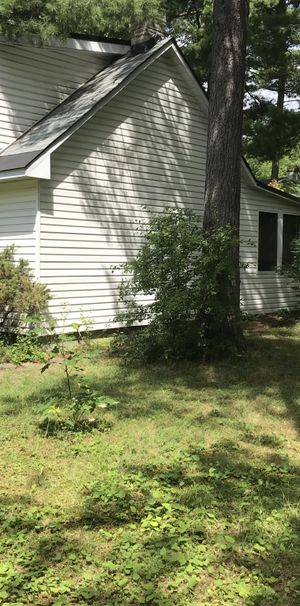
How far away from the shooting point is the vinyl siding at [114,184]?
9180mm

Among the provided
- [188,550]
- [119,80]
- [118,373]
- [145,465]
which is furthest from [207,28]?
[188,550]

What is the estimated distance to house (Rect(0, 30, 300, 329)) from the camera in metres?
8.95

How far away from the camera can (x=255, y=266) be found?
13289mm

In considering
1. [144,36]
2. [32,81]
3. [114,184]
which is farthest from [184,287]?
[144,36]

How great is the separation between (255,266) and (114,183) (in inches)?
178

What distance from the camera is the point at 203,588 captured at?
9.32 ft

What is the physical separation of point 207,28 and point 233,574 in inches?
630

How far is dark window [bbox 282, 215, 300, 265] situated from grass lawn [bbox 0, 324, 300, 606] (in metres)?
8.65

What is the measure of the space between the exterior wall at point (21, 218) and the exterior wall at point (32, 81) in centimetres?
127

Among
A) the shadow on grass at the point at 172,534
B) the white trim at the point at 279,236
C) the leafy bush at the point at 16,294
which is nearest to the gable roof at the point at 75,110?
the leafy bush at the point at 16,294

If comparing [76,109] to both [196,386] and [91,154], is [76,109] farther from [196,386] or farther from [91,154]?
[196,386]

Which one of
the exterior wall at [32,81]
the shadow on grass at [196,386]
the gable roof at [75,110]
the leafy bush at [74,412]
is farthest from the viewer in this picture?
the exterior wall at [32,81]

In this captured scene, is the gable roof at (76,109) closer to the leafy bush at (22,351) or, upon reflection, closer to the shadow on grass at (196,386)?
the leafy bush at (22,351)

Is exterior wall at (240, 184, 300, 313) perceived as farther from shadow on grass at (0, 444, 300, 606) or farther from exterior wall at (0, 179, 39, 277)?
shadow on grass at (0, 444, 300, 606)
